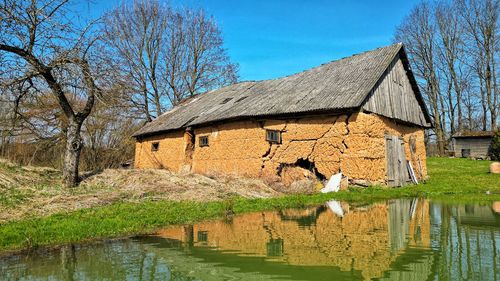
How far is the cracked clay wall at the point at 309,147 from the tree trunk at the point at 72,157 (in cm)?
698

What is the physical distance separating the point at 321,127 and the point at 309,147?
98 cm

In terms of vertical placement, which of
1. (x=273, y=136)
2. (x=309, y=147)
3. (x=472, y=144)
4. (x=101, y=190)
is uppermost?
(x=472, y=144)

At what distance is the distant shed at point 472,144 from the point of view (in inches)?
1340

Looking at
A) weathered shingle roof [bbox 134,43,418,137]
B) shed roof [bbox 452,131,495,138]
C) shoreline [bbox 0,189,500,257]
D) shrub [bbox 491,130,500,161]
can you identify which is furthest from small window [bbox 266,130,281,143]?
shed roof [bbox 452,131,495,138]

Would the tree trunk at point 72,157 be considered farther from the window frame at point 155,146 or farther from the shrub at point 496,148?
the shrub at point 496,148

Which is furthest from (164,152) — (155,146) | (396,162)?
(396,162)

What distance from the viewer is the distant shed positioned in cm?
3403

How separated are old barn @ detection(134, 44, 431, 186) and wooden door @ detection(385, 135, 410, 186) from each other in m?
0.04

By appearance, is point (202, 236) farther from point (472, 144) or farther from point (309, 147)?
point (472, 144)

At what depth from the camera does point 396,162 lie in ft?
52.3

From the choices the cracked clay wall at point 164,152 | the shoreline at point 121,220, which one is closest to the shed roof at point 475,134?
the shoreline at point 121,220

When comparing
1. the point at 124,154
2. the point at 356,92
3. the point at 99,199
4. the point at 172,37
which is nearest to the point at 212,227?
the point at 99,199

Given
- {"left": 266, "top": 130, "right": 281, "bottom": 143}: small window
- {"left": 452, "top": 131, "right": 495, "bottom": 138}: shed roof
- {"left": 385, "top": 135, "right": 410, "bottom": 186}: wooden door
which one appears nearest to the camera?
{"left": 385, "top": 135, "right": 410, "bottom": 186}: wooden door

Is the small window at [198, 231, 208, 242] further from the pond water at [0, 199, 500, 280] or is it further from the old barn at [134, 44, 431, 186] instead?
the old barn at [134, 44, 431, 186]
